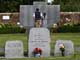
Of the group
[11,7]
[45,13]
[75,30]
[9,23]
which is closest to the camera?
[45,13]

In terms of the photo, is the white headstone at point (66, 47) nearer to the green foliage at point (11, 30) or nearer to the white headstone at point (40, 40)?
the white headstone at point (40, 40)

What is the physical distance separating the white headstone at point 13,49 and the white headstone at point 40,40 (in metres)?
0.48

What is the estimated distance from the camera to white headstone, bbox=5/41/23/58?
59.6 ft

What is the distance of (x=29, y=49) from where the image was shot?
60.8 feet

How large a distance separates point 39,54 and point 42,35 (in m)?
0.83

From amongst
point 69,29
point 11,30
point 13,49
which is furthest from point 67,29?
point 13,49

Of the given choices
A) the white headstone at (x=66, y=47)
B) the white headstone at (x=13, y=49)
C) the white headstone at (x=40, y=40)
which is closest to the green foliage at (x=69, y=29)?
the white headstone at (x=66, y=47)

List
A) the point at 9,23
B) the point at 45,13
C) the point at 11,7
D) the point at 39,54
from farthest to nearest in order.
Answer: the point at 11,7 < the point at 9,23 < the point at 45,13 < the point at 39,54

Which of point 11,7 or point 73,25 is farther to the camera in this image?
point 11,7

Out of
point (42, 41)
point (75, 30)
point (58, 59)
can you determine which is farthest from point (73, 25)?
point (58, 59)

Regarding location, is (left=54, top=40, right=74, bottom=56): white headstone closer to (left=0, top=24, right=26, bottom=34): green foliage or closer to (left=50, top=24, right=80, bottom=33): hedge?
(left=0, top=24, right=26, bottom=34): green foliage

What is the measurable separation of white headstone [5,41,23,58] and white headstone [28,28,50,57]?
48 cm

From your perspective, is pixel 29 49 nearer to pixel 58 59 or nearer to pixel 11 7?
pixel 58 59

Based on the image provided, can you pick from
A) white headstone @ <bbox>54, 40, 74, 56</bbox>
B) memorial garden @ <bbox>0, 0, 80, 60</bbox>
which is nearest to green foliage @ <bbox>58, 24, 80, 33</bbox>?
memorial garden @ <bbox>0, 0, 80, 60</bbox>
